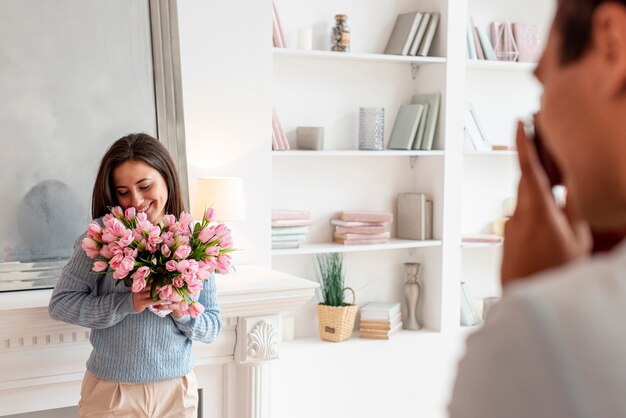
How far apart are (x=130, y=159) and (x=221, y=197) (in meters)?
0.65

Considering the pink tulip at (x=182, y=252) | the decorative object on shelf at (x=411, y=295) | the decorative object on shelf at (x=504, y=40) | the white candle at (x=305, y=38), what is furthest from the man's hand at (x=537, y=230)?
the decorative object on shelf at (x=504, y=40)

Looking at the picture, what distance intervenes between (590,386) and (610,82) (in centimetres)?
22

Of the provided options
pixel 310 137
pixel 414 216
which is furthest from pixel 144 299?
pixel 414 216

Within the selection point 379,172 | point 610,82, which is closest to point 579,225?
point 610,82

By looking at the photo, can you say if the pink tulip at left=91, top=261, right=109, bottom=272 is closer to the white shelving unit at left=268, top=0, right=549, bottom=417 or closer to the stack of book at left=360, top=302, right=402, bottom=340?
the white shelving unit at left=268, top=0, right=549, bottom=417

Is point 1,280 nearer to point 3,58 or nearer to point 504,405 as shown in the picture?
point 3,58

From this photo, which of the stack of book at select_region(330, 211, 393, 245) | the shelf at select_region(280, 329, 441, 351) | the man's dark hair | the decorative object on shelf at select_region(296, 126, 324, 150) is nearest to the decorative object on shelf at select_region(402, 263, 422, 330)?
the shelf at select_region(280, 329, 441, 351)

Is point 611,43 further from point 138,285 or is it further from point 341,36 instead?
point 341,36

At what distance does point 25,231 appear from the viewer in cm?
282

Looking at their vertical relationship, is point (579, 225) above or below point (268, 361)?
above

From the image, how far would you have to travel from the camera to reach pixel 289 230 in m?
3.84

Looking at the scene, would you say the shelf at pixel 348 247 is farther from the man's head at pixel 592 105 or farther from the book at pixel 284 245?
the man's head at pixel 592 105

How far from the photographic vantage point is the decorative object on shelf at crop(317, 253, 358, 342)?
13.1ft

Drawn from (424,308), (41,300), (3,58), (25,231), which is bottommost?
(424,308)
